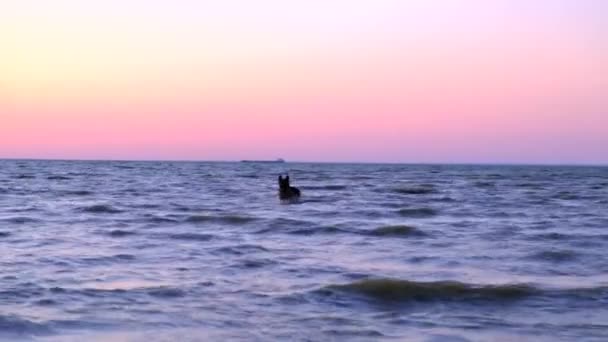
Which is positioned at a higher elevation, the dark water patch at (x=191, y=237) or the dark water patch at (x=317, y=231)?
the dark water patch at (x=191, y=237)

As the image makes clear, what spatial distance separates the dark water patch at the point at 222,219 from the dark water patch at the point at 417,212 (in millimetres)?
5479

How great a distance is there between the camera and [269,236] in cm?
1512

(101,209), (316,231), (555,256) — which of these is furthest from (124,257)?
(101,209)

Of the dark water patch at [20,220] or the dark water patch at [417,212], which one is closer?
the dark water patch at [20,220]

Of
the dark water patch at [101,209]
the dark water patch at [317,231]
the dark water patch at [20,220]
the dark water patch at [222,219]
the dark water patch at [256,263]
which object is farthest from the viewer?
the dark water patch at [101,209]

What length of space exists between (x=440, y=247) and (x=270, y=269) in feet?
14.9

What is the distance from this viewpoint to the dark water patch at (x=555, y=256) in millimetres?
11992

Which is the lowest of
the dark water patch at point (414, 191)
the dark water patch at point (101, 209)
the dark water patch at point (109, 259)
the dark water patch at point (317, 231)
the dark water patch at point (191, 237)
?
the dark water patch at point (414, 191)

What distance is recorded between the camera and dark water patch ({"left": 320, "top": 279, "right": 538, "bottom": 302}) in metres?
8.48

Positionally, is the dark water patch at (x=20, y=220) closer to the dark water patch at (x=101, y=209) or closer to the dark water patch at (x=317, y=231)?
the dark water patch at (x=101, y=209)

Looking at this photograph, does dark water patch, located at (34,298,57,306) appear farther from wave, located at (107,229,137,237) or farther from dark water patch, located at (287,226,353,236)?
dark water patch, located at (287,226,353,236)

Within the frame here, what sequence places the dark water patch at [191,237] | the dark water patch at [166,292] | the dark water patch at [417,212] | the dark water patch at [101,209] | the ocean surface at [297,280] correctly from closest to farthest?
the ocean surface at [297,280], the dark water patch at [166,292], the dark water patch at [191,237], the dark water patch at [101,209], the dark water patch at [417,212]

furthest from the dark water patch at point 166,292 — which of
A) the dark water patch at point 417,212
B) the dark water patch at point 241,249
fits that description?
the dark water patch at point 417,212

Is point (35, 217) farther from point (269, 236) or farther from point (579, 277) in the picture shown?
point (579, 277)
